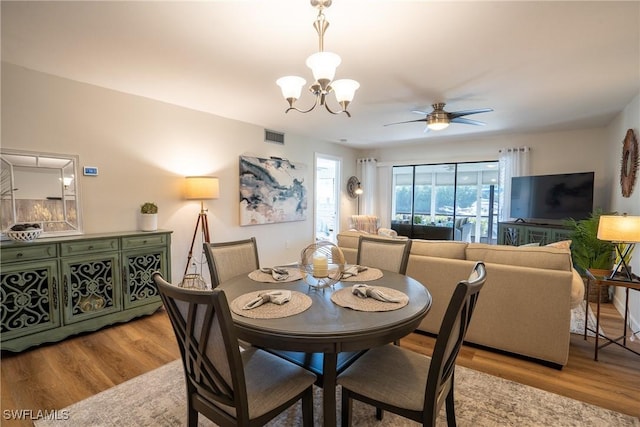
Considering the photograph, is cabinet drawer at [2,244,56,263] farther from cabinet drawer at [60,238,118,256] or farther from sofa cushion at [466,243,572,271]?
sofa cushion at [466,243,572,271]

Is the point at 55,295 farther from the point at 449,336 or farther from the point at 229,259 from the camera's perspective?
the point at 449,336

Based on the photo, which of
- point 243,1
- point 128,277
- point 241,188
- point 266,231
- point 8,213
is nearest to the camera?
point 243,1

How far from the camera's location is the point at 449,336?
3.96ft

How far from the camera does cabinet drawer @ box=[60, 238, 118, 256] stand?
271 centimetres

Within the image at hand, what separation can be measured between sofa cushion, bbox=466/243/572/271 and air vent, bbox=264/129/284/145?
3471 mm

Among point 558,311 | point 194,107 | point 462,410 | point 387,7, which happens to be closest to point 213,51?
point 387,7

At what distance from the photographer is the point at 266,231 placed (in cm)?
505

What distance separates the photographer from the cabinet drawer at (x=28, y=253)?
2.41 metres

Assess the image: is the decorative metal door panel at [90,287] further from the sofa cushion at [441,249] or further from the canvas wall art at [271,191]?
the sofa cushion at [441,249]

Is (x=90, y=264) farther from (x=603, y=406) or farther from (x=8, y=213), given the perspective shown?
(x=603, y=406)

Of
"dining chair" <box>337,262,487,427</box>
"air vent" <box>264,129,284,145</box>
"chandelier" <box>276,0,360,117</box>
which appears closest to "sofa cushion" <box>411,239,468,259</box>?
"dining chair" <box>337,262,487,427</box>

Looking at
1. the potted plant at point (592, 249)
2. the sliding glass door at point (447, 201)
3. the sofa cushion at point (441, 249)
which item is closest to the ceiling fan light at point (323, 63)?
the sofa cushion at point (441, 249)

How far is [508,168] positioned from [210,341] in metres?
5.96

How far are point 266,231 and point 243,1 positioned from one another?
3.65 m
